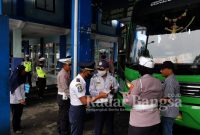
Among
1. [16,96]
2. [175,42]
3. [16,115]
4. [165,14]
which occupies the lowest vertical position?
[16,115]

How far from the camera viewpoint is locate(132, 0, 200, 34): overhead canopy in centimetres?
451

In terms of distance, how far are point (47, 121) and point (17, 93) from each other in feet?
5.06

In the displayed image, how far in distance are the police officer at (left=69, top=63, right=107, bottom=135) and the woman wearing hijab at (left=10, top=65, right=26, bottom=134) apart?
199 cm

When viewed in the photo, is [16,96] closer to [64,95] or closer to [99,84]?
[64,95]

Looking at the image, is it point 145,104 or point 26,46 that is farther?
point 26,46

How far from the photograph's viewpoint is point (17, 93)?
5715 millimetres

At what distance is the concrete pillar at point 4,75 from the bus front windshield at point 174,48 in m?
2.71

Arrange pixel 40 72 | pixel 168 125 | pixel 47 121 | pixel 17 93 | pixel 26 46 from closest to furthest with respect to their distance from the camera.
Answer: pixel 168 125 < pixel 17 93 < pixel 47 121 < pixel 40 72 < pixel 26 46

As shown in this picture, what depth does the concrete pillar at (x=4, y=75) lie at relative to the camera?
4637mm

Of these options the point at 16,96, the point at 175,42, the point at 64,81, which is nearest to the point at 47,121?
the point at 16,96

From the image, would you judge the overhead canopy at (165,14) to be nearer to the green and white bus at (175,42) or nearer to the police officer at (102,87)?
the green and white bus at (175,42)

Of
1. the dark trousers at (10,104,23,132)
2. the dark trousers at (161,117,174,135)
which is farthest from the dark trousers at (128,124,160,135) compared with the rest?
the dark trousers at (10,104,23,132)

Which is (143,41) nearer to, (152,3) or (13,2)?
(152,3)

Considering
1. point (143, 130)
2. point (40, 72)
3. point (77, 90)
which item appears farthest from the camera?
point (40, 72)
